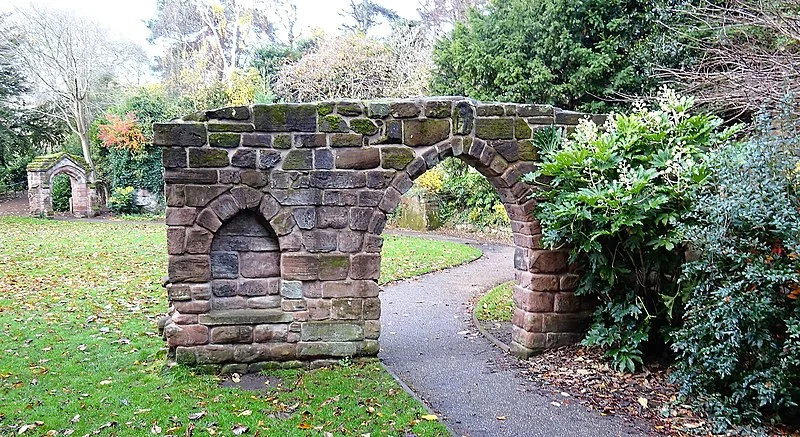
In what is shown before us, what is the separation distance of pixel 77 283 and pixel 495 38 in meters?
10.6

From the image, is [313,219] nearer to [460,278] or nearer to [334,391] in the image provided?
[334,391]

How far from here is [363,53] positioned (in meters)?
21.8

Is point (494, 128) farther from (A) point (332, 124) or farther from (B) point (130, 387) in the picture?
(B) point (130, 387)

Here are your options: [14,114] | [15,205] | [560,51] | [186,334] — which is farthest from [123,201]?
[186,334]

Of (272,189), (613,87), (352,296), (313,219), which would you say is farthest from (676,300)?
(613,87)

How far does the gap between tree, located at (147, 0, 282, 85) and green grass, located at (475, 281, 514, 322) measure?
18886mm

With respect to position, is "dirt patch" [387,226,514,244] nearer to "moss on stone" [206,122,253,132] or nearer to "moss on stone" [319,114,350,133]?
"moss on stone" [319,114,350,133]

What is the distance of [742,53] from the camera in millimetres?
10078

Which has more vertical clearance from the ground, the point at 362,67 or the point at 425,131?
the point at 362,67

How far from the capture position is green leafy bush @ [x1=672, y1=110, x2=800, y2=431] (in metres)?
4.54

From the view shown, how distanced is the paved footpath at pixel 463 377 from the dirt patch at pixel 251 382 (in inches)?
52.3

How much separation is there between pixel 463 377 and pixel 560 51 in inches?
368

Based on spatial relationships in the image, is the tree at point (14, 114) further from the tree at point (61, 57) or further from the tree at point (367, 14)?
the tree at point (367, 14)

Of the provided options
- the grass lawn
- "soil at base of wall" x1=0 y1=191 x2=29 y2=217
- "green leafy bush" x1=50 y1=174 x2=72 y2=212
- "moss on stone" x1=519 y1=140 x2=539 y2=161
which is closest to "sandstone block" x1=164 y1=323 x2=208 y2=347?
the grass lawn
